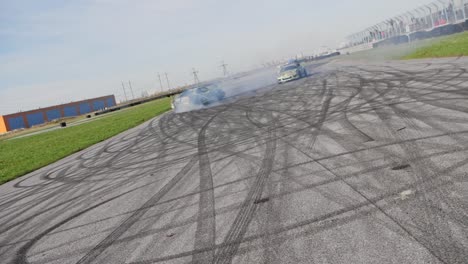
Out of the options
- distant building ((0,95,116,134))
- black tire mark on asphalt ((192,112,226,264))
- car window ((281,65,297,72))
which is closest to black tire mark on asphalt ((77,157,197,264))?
black tire mark on asphalt ((192,112,226,264))

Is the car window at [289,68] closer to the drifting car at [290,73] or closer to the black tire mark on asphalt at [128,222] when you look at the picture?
the drifting car at [290,73]

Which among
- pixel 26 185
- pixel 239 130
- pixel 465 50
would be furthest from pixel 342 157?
pixel 465 50

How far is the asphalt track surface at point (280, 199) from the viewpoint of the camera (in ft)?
12.8

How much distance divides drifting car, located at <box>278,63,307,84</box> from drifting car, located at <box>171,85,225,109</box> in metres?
6.19

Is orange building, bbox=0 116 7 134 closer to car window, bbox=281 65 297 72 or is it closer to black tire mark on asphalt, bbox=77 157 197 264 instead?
car window, bbox=281 65 297 72

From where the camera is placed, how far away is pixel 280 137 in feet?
31.7

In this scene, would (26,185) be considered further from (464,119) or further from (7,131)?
(7,131)

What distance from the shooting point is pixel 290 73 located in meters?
31.6

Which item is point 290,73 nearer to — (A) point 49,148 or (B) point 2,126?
(A) point 49,148

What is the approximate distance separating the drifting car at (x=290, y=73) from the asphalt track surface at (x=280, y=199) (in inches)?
804

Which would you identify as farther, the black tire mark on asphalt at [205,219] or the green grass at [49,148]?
the green grass at [49,148]

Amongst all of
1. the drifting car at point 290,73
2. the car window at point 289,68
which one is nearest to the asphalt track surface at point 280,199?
the drifting car at point 290,73

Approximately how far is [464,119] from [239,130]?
652 cm

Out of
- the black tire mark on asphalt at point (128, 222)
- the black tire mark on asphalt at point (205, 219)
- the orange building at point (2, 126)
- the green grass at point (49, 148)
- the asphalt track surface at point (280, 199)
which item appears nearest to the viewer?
the asphalt track surface at point (280, 199)
